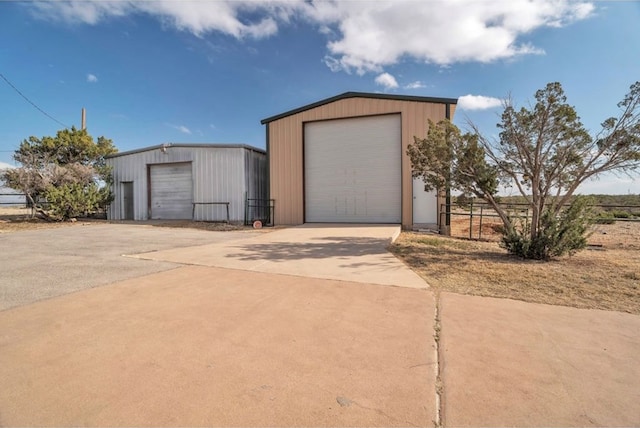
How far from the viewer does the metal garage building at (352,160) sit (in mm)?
12469

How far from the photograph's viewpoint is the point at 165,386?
2.02m

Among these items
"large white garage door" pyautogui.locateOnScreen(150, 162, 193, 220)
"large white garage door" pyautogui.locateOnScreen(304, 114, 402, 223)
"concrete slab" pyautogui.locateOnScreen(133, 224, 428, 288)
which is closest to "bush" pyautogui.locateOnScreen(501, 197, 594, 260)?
"concrete slab" pyautogui.locateOnScreen(133, 224, 428, 288)

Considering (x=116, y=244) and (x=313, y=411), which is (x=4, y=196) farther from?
(x=313, y=411)

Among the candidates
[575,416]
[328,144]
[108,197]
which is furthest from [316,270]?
[108,197]

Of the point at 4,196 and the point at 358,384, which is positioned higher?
the point at 4,196

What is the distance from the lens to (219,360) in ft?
7.68

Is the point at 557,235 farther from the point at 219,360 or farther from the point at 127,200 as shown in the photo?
the point at 127,200

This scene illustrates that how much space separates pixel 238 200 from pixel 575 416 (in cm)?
1421

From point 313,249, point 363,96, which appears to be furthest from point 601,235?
point 313,249

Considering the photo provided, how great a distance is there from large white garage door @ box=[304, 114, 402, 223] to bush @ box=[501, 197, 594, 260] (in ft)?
21.4

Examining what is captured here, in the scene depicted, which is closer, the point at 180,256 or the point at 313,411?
the point at 313,411

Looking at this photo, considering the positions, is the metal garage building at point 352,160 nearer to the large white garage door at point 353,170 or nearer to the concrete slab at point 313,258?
the large white garage door at point 353,170

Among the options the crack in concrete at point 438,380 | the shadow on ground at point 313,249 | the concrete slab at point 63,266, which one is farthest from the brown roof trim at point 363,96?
the crack in concrete at point 438,380

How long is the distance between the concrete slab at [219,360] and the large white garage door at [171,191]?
42.4 ft
